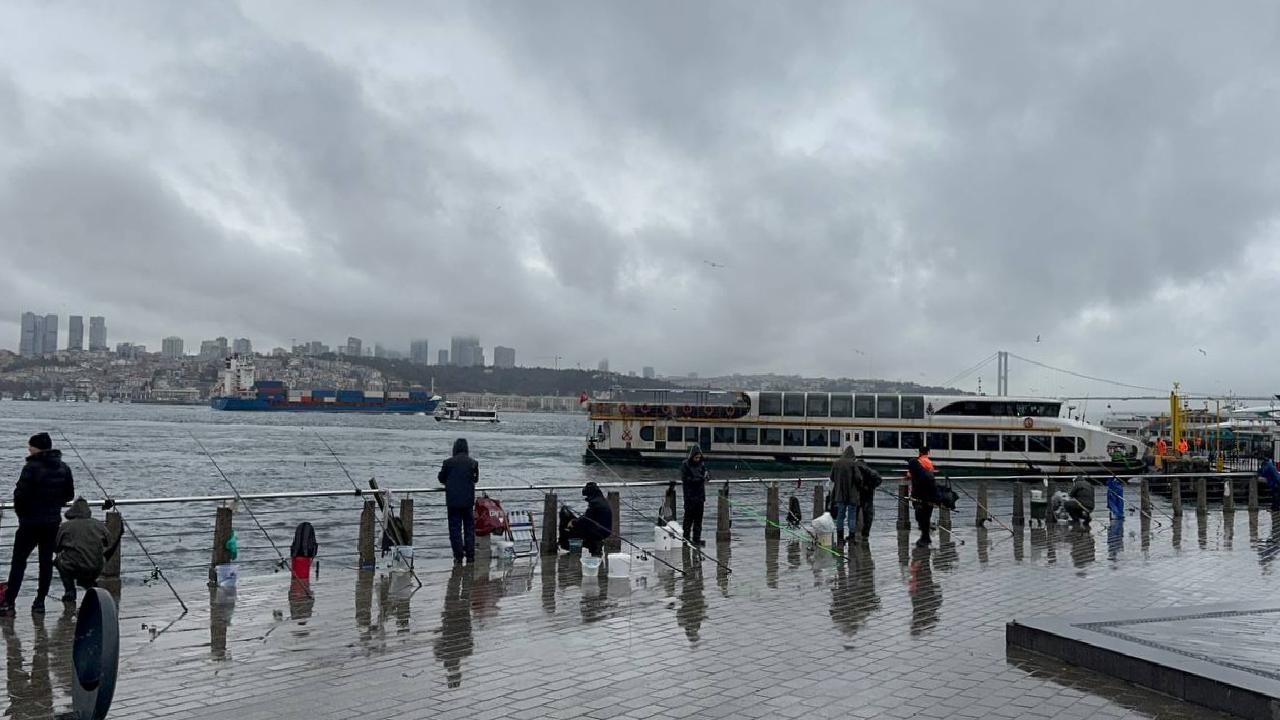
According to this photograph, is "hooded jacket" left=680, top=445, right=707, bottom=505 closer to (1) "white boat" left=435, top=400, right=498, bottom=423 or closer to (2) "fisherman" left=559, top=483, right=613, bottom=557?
(2) "fisherman" left=559, top=483, right=613, bottom=557

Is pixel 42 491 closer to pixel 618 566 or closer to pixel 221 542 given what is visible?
pixel 221 542

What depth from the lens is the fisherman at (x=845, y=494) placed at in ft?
50.6

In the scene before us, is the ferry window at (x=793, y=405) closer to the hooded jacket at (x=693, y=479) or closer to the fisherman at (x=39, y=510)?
the hooded jacket at (x=693, y=479)

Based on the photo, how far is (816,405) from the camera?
Answer: 56.7 meters

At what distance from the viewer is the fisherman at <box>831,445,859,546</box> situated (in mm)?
15430

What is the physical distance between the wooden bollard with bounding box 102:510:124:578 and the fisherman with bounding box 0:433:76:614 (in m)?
0.48

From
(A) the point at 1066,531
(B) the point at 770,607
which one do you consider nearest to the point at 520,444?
(A) the point at 1066,531

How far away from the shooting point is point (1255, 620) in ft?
28.7

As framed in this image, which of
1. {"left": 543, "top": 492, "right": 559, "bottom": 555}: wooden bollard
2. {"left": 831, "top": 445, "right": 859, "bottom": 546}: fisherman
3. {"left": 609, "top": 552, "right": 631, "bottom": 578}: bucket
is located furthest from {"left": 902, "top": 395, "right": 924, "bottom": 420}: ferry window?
{"left": 609, "top": 552, "right": 631, "bottom": 578}: bucket

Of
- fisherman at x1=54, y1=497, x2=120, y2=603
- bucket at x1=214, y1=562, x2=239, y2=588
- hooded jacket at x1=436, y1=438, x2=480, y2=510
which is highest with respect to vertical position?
hooded jacket at x1=436, y1=438, x2=480, y2=510

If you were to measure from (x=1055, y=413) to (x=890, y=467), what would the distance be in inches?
362

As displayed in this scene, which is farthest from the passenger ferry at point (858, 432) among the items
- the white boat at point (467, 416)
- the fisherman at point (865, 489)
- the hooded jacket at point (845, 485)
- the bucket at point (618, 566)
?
the white boat at point (467, 416)

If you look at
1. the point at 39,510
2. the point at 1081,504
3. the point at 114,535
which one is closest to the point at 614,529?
the point at 114,535

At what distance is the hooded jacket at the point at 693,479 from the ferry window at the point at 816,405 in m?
42.0
